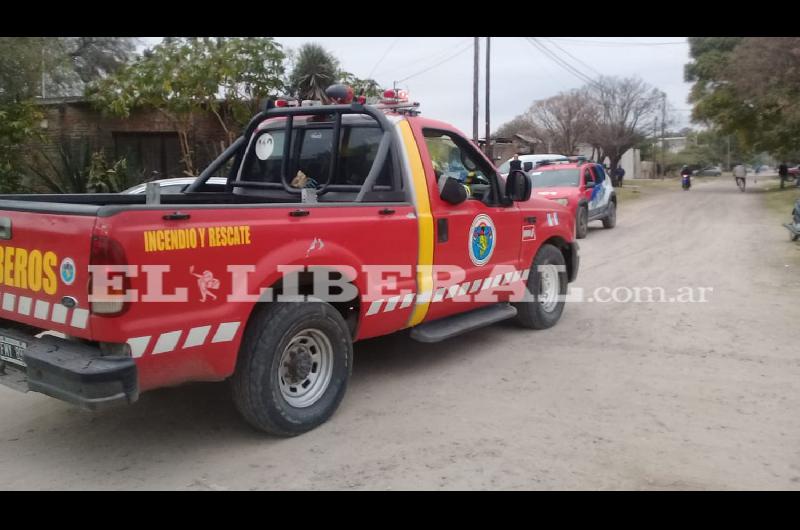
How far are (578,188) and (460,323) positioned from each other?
33.6ft

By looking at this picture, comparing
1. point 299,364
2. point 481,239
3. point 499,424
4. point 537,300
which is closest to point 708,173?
point 537,300

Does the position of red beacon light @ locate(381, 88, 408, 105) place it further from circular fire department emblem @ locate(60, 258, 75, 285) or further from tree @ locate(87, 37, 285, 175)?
tree @ locate(87, 37, 285, 175)

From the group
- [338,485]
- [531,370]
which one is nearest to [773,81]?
[531,370]

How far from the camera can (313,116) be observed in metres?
5.53

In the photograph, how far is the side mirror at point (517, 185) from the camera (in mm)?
5961

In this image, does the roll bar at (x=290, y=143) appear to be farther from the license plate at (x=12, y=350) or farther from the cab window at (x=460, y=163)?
the license plate at (x=12, y=350)

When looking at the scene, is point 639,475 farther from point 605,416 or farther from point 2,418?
point 2,418

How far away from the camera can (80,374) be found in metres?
3.28

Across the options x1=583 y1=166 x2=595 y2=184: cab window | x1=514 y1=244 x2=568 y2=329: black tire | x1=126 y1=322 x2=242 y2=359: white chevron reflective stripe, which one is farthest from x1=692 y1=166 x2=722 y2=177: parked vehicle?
x1=126 y1=322 x2=242 y2=359: white chevron reflective stripe

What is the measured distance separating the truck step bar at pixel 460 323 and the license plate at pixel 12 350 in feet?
8.67

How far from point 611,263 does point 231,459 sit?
28.7 feet

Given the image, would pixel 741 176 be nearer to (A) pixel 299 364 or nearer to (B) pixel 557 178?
(B) pixel 557 178

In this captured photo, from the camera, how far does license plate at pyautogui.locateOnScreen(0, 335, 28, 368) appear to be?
3801mm

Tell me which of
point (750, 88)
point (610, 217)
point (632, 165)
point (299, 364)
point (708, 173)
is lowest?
point (299, 364)
